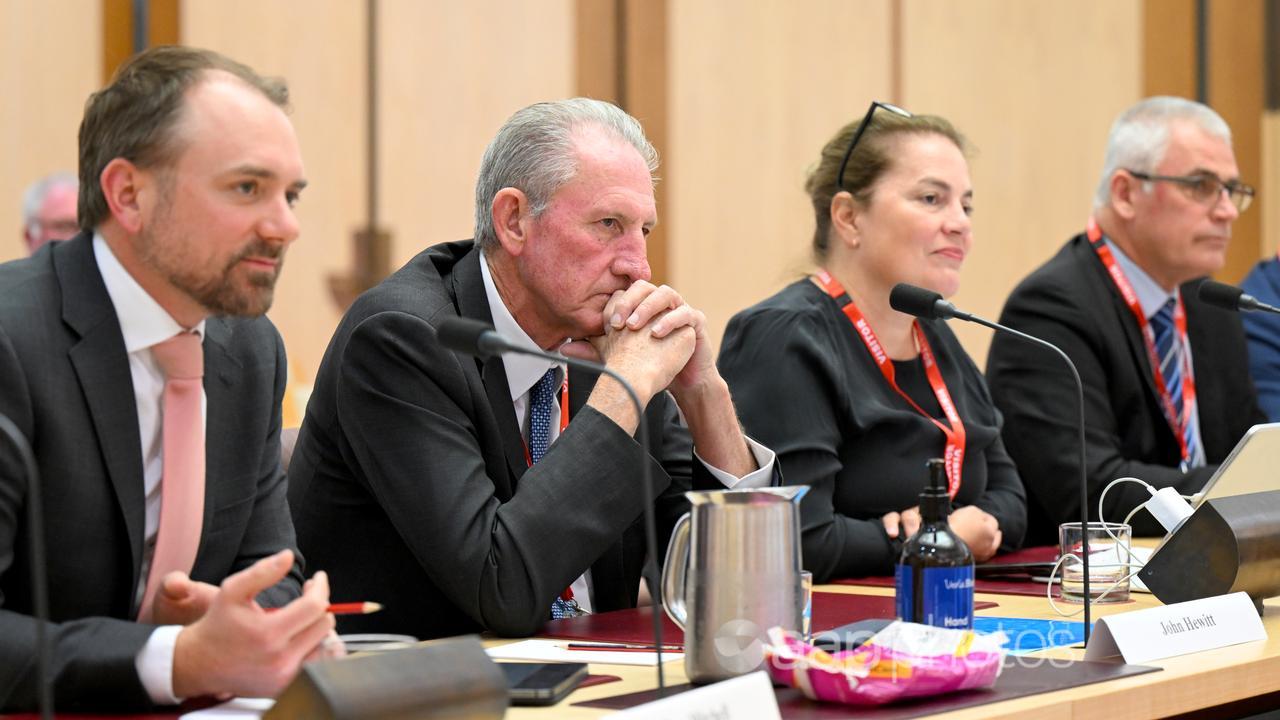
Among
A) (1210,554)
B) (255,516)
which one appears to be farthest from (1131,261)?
(255,516)

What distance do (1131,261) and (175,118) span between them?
9.17ft

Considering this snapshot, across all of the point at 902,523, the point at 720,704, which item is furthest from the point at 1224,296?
the point at 720,704

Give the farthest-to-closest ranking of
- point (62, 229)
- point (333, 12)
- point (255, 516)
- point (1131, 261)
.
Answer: point (333, 12) < point (62, 229) < point (1131, 261) < point (255, 516)

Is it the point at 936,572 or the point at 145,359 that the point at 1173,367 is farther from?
the point at 145,359

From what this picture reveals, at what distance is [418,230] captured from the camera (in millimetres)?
4953

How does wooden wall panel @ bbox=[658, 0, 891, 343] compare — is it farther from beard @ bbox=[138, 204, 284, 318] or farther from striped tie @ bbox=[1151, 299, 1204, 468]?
beard @ bbox=[138, 204, 284, 318]

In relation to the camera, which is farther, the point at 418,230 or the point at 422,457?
the point at 418,230

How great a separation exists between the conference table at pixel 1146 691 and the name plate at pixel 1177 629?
18mm

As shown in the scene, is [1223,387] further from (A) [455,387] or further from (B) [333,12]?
(B) [333,12]

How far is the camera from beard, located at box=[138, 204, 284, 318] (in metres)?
1.78

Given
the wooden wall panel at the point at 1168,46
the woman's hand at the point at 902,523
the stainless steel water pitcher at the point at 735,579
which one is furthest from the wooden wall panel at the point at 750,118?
the stainless steel water pitcher at the point at 735,579

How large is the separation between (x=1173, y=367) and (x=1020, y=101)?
2.69 metres

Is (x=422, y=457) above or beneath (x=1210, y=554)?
above

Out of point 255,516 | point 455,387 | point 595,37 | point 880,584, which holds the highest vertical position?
point 595,37
